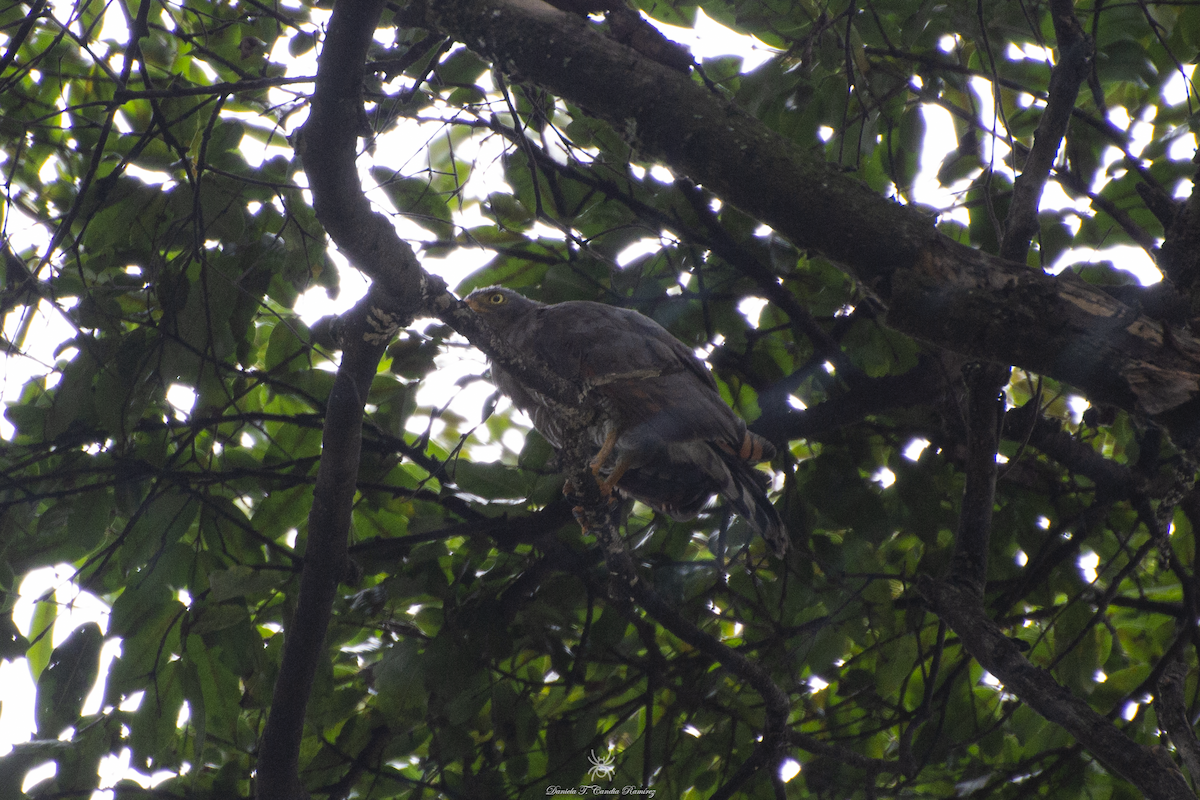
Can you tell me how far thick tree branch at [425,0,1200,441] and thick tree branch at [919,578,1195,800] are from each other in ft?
2.03

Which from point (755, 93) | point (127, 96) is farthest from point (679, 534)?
point (127, 96)

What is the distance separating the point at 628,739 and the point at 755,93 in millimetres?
3018

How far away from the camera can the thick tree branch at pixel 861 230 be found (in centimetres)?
163

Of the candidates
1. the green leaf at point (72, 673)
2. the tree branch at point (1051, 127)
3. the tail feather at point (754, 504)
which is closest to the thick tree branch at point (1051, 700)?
the tail feather at point (754, 504)

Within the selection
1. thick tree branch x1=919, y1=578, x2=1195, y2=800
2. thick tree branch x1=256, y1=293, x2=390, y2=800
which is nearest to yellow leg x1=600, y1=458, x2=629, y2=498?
thick tree branch x1=256, y1=293, x2=390, y2=800

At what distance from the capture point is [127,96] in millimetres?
2057

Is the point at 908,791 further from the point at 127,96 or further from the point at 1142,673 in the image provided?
the point at 127,96

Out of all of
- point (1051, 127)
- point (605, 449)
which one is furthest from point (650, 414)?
point (1051, 127)

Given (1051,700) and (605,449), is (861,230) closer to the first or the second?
(1051,700)

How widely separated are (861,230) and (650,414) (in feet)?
3.91

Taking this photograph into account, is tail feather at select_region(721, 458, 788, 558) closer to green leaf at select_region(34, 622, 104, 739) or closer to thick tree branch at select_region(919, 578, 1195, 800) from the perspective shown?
thick tree branch at select_region(919, 578, 1195, 800)

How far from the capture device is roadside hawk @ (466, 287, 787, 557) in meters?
2.71

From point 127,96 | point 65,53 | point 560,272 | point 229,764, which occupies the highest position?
point 65,53

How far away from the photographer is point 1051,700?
5.85 feet
